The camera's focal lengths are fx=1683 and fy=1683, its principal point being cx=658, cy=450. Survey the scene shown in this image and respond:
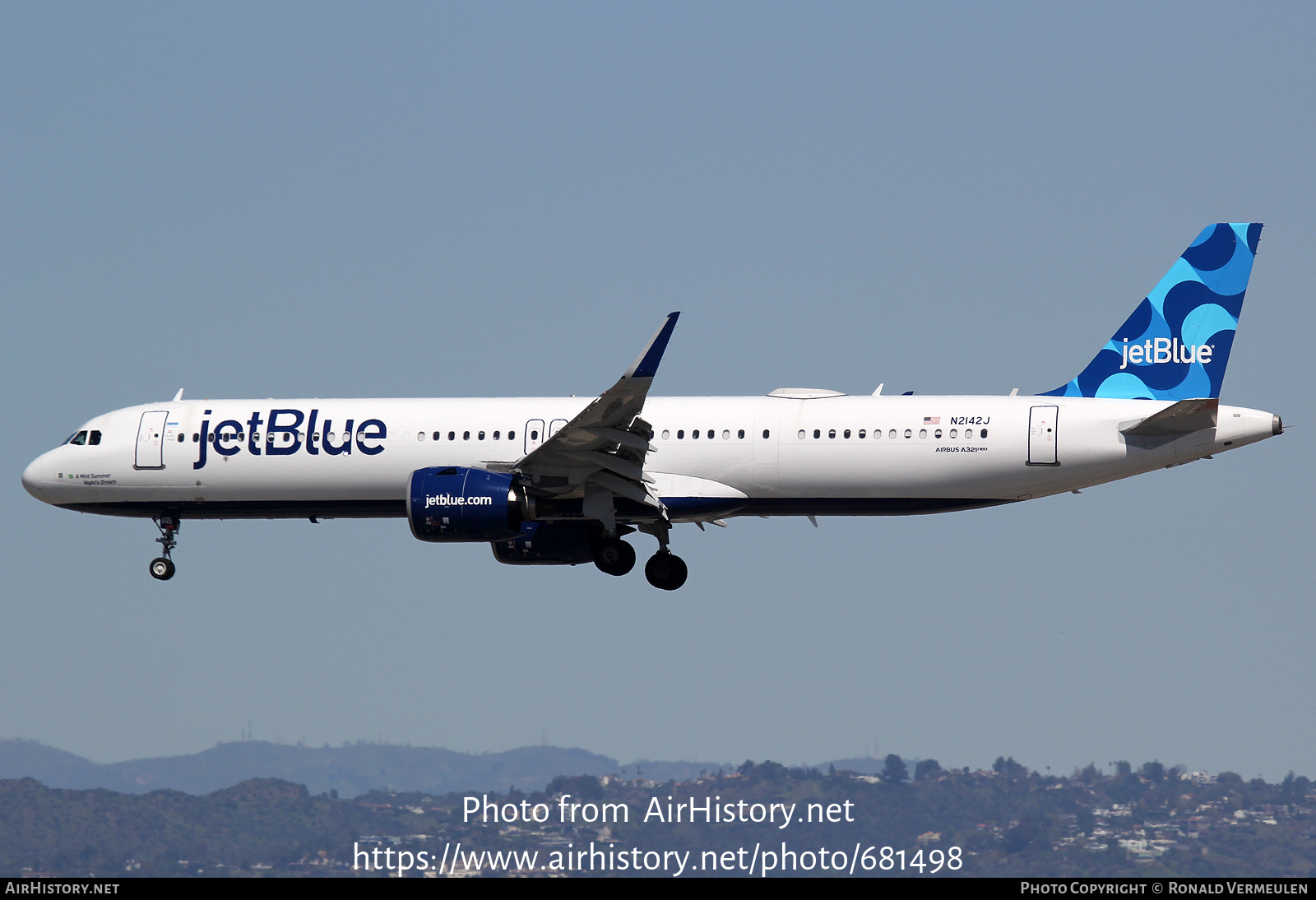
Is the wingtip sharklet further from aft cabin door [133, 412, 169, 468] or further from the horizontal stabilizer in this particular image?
aft cabin door [133, 412, 169, 468]

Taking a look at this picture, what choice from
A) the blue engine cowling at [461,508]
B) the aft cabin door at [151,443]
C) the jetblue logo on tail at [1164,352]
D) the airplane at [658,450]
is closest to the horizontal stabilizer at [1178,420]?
the airplane at [658,450]

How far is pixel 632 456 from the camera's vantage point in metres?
34.4

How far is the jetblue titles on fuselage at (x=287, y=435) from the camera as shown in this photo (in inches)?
1459

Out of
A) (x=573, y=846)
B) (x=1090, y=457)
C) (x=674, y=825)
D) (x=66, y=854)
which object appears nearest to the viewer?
(x=1090, y=457)

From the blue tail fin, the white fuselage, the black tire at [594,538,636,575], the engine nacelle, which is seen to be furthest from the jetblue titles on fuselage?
the blue tail fin

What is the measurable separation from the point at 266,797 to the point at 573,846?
15670 millimetres

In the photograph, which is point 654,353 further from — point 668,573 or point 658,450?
point 668,573

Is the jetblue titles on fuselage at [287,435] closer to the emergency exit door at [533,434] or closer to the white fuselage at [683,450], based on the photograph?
the white fuselage at [683,450]

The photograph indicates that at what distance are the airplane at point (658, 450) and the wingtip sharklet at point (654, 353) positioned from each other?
0.07 m

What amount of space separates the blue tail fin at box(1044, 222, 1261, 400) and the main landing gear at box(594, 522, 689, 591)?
29.6ft

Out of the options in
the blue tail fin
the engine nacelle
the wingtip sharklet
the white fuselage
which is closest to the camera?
the wingtip sharklet

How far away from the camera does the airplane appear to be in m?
33.9
